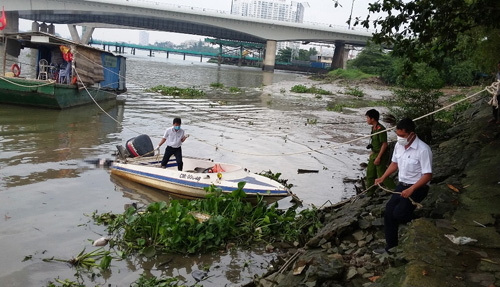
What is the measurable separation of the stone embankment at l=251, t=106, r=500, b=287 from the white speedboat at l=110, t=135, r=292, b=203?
166 centimetres

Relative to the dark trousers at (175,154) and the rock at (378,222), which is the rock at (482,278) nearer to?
the rock at (378,222)

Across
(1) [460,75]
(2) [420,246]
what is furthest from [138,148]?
(1) [460,75]

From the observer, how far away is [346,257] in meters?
6.21

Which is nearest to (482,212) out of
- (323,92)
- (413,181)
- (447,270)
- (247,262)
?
(413,181)

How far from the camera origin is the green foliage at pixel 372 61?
6675 cm

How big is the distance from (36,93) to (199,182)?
1408cm

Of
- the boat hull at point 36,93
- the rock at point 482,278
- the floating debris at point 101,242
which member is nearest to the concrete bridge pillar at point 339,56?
the boat hull at point 36,93

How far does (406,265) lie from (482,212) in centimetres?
221

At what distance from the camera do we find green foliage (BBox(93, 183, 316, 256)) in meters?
7.56

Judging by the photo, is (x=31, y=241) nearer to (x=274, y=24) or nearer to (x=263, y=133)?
(x=263, y=133)

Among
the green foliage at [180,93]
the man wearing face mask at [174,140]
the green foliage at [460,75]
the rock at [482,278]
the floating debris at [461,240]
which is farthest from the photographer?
the green foliage at [460,75]

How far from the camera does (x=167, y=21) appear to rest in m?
78.2

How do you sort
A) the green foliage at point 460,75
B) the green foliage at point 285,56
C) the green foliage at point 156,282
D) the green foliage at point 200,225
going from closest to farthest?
the green foliage at point 156,282
the green foliage at point 200,225
the green foliage at point 460,75
the green foliage at point 285,56

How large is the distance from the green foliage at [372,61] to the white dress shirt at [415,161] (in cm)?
6147
